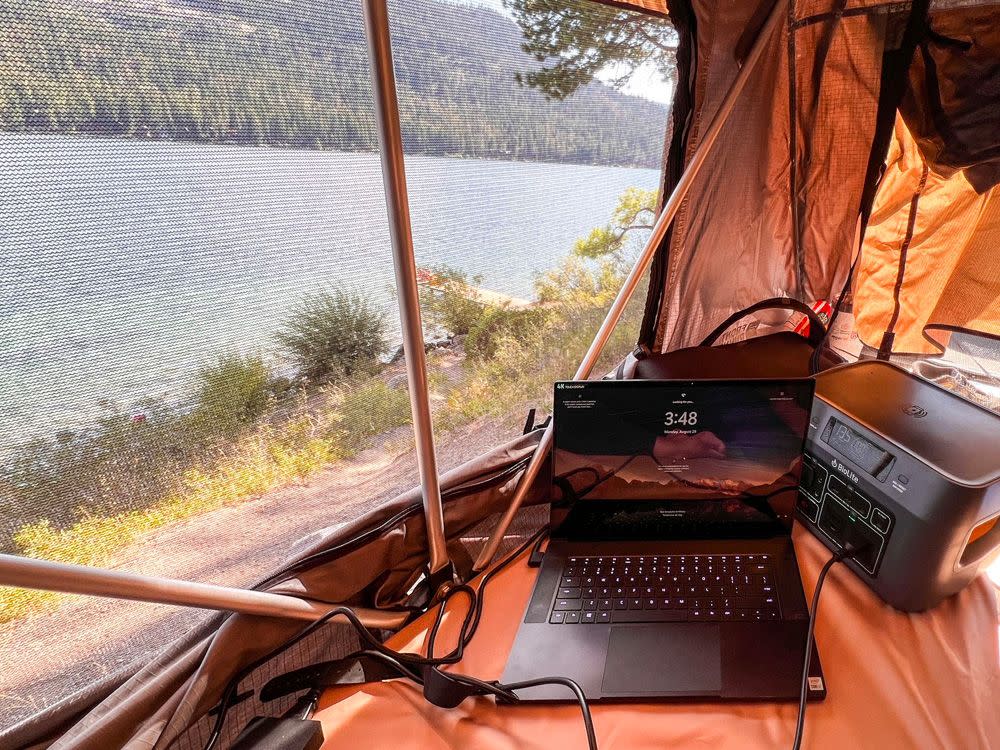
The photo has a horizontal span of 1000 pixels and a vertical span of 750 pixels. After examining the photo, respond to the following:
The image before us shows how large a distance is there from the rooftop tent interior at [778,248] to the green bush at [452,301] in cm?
22

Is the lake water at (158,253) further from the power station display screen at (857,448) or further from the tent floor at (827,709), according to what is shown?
the power station display screen at (857,448)

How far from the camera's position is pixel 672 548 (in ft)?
2.52

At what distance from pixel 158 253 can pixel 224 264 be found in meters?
0.06

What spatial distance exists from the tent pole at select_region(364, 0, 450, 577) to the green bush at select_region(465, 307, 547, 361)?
254 millimetres

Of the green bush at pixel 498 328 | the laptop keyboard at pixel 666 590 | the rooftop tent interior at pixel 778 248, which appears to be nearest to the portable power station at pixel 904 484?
the laptop keyboard at pixel 666 590

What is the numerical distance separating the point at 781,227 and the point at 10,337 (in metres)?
1.30

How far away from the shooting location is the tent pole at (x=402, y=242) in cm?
47

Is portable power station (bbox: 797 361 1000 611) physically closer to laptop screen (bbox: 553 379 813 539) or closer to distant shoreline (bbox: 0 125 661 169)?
laptop screen (bbox: 553 379 813 539)

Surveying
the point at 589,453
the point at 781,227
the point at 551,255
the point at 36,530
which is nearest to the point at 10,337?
the point at 36,530

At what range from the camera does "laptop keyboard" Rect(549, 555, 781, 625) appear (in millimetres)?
680

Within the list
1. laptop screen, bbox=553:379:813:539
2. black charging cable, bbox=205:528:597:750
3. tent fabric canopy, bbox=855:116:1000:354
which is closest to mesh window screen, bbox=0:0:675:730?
black charging cable, bbox=205:528:597:750

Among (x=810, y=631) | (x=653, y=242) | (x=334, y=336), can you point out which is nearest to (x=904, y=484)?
(x=810, y=631)

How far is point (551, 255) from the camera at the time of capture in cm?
99

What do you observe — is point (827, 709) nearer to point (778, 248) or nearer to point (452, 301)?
point (452, 301)
